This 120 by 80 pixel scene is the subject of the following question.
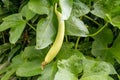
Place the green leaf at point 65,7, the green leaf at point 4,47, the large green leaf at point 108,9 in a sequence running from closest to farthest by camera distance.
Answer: the green leaf at point 65,7, the large green leaf at point 108,9, the green leaf at point 4,47

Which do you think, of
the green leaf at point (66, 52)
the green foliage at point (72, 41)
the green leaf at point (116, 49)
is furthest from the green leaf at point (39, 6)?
the green leaf at point (116, 49)

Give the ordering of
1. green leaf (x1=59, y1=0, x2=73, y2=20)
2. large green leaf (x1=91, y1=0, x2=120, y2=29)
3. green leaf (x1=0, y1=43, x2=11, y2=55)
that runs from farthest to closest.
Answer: green leaf (x1=0, y1=43, x2=11, y2=55)
large green leaf (x1=91, y1=0, x2=120, y2=29)
green leaf (x1=59, y1=0, x2=73, y2=20)

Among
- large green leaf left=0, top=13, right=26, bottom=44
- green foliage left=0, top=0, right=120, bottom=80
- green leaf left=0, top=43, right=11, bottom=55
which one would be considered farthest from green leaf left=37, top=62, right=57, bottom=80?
green leaf left=0, top=43, right=11, bottom=55

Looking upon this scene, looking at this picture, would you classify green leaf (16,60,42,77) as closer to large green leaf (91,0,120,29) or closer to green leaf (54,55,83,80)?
Answer: green leaf (54,55,83,80)

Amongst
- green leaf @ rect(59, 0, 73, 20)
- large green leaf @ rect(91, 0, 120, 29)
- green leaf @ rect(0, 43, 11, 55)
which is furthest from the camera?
green leaf @ rect(0, 43, 11, 55)

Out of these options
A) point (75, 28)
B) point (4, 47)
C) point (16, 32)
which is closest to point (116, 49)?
point (75, 28)

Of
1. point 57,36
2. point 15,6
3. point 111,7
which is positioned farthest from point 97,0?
point 15,6

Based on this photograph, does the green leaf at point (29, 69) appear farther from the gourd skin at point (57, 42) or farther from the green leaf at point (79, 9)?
the green leaf at point (79, 9)
